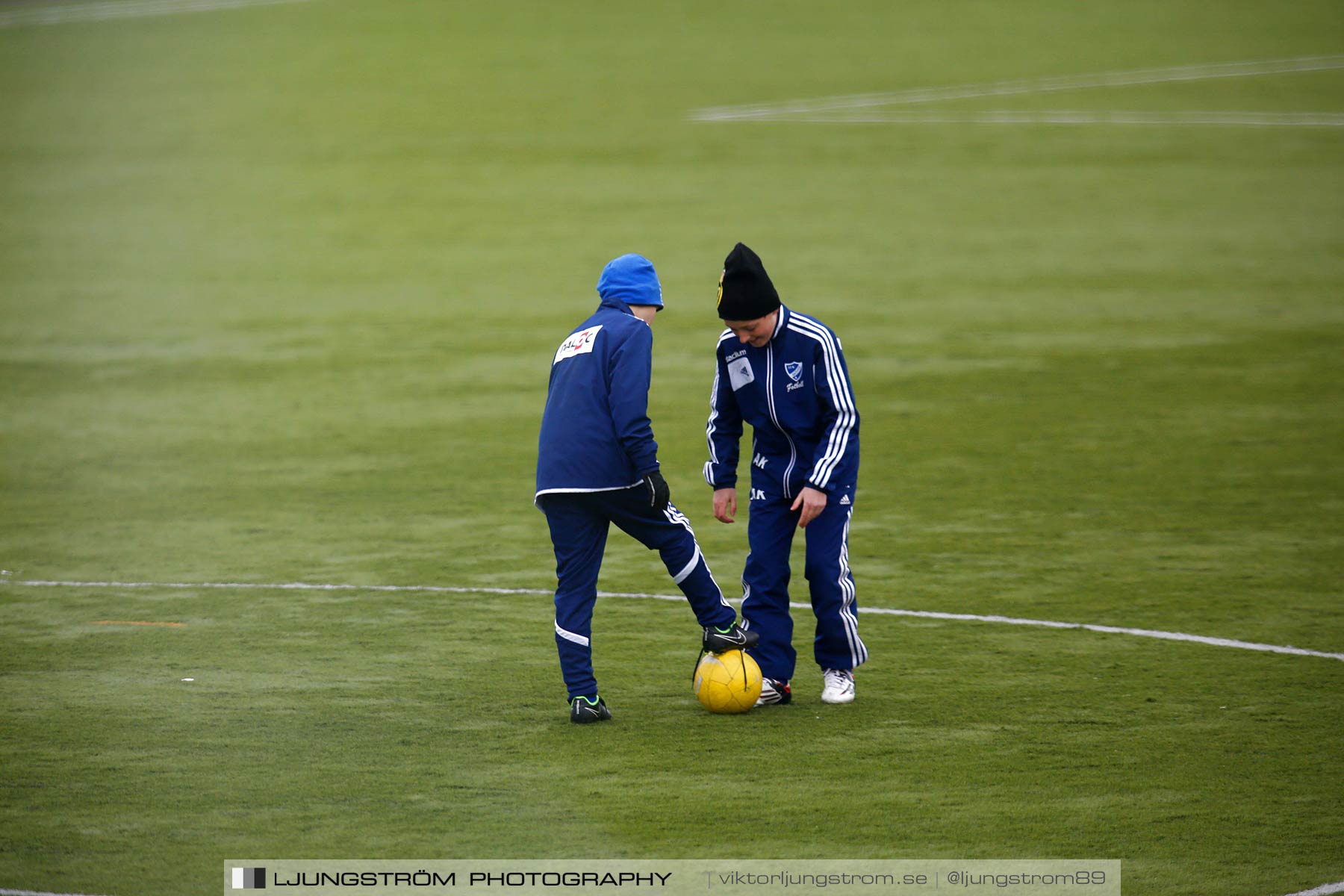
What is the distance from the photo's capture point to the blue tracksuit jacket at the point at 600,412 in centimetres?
773

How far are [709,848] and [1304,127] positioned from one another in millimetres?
33922

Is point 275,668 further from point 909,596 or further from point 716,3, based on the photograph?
point 716,3

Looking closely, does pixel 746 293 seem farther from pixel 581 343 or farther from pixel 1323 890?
pixel 1323 890

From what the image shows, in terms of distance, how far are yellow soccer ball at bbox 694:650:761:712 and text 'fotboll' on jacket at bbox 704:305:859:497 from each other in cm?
81

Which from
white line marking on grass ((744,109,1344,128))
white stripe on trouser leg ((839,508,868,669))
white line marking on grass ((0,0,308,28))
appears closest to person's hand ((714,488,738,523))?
white stripe on trouser leg ((839,508,868,669))

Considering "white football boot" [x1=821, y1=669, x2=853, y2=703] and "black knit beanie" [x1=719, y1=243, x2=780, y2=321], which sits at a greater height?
"black knit beanie" [x1=719, y1=243, x2=780, y2=321]

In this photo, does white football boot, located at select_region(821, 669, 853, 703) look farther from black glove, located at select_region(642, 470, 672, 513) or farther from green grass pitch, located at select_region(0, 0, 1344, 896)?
black glove, located at select_region(642, 470, 672, 513)

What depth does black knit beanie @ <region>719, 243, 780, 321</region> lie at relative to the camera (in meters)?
7.90

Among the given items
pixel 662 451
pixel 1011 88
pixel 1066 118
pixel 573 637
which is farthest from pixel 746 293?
pixel 1011 88

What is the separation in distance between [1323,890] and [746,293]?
3443 millimetres

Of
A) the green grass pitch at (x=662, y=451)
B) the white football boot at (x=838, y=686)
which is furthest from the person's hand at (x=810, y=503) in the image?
the green grass pitch at (x=662, y=451)

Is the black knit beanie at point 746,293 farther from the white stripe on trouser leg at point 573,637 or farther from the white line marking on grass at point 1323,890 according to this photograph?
the white line marking on grass at point 1323,890

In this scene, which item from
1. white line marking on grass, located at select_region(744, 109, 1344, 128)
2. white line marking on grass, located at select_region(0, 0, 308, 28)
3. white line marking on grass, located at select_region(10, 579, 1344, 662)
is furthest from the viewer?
white line marking on grass, located at select_region(0, 0, 308, 28)

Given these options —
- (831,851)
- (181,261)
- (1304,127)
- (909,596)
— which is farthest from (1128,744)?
(1304,127)
